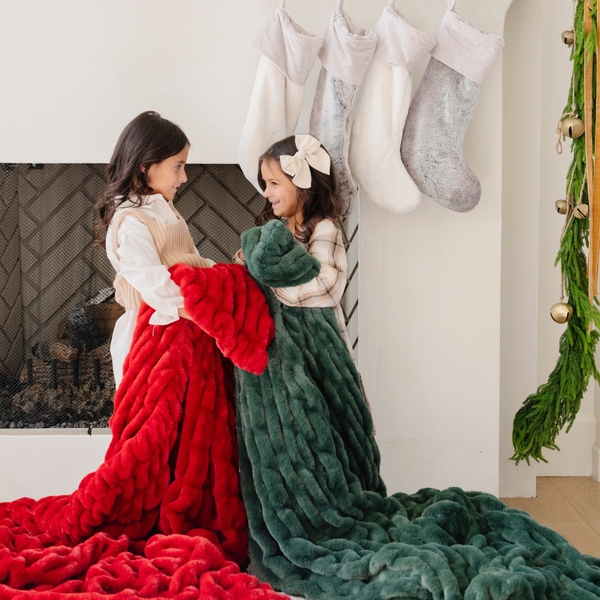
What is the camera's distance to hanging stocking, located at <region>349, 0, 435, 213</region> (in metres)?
1.56

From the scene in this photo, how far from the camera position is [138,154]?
140 centimetres

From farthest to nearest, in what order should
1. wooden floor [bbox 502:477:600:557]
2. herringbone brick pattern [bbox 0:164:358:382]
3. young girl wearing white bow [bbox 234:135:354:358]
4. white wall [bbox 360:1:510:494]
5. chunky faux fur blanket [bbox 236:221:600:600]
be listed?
herringbone brick pattern [bbox 0:164:358:382], white wall [bbox 360:1:510:494], wooden floor [bbox 502:477:600:557], young girl wearing white bow [bbox 234:135:354:358], chunky faux fur blanket [bbox 236:221:600:600]

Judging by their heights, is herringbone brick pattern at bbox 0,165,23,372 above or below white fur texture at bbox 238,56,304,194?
below

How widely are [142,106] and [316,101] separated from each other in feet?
1.82

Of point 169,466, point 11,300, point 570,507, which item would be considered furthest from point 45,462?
point 570,507

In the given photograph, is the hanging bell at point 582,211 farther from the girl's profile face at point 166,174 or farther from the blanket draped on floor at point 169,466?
the girl's profile face at point 166,174

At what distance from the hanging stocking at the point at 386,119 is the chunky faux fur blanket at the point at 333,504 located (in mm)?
444

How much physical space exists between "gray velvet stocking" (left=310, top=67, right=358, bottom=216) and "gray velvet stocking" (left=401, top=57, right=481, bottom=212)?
0.21 m

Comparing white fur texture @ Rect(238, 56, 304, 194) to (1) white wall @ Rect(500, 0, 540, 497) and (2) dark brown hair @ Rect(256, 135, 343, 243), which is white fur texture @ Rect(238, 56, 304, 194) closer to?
(2) dark brown hair @ Rect(256, 135, 343, 243)

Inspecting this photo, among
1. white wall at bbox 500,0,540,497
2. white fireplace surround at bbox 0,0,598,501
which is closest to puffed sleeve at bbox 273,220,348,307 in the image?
white fireplace surround at bbox 0,0,598,501

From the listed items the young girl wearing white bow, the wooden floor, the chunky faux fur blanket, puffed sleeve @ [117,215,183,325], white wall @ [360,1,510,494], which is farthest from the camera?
Result: white wall @ [360,1,510,494]

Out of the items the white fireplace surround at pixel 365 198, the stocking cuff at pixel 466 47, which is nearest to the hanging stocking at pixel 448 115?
the stocking cuff at pixel 466 47

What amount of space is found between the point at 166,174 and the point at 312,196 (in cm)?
39

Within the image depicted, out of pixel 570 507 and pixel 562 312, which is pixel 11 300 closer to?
pixel 562 312
